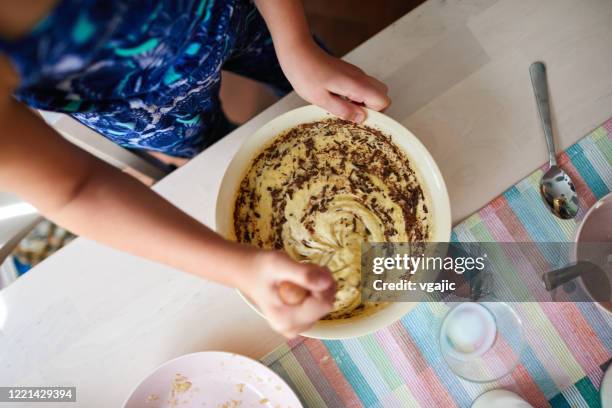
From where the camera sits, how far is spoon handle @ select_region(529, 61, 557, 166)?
73cm

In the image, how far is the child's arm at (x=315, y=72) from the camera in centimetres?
66

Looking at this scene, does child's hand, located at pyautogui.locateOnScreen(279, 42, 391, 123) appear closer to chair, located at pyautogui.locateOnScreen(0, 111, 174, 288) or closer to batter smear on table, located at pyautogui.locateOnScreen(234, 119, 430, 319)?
batter smear on table, located at pyautogui.locateOnScreen(234, 119, 430, 319)

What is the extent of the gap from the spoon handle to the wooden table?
0.01 m

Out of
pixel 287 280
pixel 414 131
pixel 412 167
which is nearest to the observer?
pixel 287 280

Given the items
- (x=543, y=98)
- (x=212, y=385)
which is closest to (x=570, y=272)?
(x=543, y=98)

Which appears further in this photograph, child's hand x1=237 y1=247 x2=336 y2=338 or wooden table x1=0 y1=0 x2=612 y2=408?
wooden table x1=0 y1=0 x2=612 y2=408

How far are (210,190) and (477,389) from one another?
53 cm

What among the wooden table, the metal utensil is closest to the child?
the wooden table

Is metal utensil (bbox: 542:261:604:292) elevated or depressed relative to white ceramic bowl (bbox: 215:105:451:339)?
depressed

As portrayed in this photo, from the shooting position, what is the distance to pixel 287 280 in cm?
50

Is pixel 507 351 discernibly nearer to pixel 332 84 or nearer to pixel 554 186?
pixel 554 186

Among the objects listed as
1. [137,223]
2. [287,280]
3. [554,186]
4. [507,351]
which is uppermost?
[137,223]

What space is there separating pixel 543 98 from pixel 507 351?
0.41m

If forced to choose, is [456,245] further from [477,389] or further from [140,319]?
[140,319]
